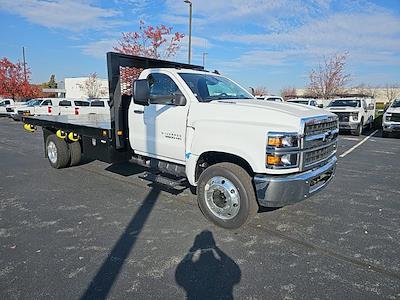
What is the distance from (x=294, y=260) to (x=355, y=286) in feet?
2.12

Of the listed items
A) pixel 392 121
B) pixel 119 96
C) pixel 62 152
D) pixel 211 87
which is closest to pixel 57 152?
pixel 62 152

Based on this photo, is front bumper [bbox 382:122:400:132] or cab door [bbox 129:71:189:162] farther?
front bumper [bbox 382:122:400:132]

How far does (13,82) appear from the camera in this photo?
4212 centimetres

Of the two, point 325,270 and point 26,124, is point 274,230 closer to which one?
point 325,270

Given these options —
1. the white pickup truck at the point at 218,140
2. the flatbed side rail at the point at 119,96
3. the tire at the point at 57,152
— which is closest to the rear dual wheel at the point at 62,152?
the tire at the point at 57,152

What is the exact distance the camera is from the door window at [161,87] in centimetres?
483

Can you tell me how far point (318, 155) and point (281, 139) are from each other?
872 mm

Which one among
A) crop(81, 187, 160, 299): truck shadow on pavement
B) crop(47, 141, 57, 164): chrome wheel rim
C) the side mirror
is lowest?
crop(81, 187, 160, 299): truck shadow on pavement

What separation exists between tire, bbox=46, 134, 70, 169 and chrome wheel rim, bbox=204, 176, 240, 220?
14.5 feet

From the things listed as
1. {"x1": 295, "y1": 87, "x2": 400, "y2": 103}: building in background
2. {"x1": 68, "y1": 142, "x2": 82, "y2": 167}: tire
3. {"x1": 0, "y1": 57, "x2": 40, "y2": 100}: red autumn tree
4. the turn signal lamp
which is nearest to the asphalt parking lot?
the turn signal lamp

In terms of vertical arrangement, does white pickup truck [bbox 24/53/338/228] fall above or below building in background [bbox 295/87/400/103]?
below

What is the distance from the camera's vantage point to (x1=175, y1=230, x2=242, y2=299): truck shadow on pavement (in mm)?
2842

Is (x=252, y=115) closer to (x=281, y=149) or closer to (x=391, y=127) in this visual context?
(x=281, y=149)

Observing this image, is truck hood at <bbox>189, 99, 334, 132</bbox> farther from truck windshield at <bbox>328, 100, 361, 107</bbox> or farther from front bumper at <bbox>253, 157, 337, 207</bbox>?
truck windshield at <bbox>328, 100, 361, 107</bbox>
